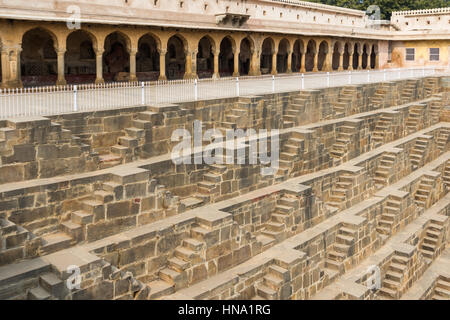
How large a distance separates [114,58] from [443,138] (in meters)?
15.9

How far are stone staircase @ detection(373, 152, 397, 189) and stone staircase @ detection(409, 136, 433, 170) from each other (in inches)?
88.1

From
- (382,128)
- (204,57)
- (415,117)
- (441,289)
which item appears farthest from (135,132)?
(204,57)

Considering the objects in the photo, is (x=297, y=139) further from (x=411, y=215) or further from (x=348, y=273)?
(x=411, y=215)

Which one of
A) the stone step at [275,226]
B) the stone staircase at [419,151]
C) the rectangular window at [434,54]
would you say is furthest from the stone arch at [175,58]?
the rectangular window at [434,54]

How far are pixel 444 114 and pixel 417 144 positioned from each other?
20.4 ft

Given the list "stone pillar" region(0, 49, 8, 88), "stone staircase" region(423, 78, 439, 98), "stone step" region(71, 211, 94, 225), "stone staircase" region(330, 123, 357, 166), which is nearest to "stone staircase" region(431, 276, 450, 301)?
"stone staircase" region(330, 123, 357, 166)

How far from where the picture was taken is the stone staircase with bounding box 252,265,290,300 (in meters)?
9.77

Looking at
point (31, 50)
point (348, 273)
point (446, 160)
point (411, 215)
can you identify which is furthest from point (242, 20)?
point (348, 273)

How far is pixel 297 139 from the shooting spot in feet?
46.0

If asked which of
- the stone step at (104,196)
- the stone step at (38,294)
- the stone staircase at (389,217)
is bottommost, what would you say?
the stone staircase at (389,217)

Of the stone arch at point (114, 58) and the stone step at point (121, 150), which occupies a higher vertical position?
the stone arch at point (114, 58)

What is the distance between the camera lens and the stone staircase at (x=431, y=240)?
597 inches

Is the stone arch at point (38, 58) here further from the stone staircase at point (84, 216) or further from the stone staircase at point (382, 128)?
the stone staircase at point (382, 128)

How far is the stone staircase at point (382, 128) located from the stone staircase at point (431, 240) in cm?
389
